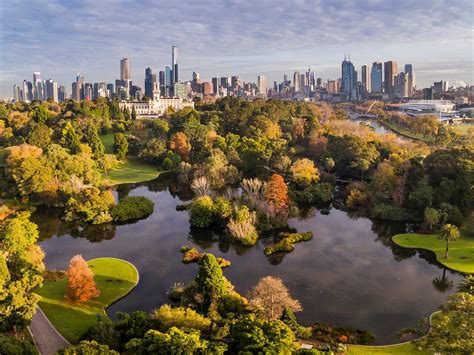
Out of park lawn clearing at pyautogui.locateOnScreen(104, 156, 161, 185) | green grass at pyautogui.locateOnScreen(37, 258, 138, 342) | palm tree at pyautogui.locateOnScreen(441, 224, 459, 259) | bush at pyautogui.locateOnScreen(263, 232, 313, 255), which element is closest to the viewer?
green grass at pyautogui.locateOnScreen(37, 258, 138, 342)

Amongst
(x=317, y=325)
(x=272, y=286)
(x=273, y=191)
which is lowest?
(x=317, y=325)

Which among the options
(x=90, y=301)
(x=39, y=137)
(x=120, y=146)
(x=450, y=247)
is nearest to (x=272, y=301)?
(x=90, y=301)

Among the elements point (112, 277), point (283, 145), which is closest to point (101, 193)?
point (112, 277)

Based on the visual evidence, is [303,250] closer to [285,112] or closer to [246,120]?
[246,120]

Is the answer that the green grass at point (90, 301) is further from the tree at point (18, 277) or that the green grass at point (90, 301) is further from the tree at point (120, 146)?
the tree at point (120, 146)

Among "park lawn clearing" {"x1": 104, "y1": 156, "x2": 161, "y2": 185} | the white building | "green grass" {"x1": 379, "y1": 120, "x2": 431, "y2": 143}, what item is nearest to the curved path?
"park lawn clearing" {"x1": 104, "y1": 156, "x2": 161, "y2": 185}

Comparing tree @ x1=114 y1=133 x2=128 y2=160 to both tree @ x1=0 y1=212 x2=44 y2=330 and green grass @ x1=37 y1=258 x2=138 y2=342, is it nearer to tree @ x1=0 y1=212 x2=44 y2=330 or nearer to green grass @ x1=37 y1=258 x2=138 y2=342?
green grass @ x1=37 y1=258 x2=138 y2=342

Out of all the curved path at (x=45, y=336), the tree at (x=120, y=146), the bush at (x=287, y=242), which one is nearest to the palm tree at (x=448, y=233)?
the bush at (x=287, y=242)
